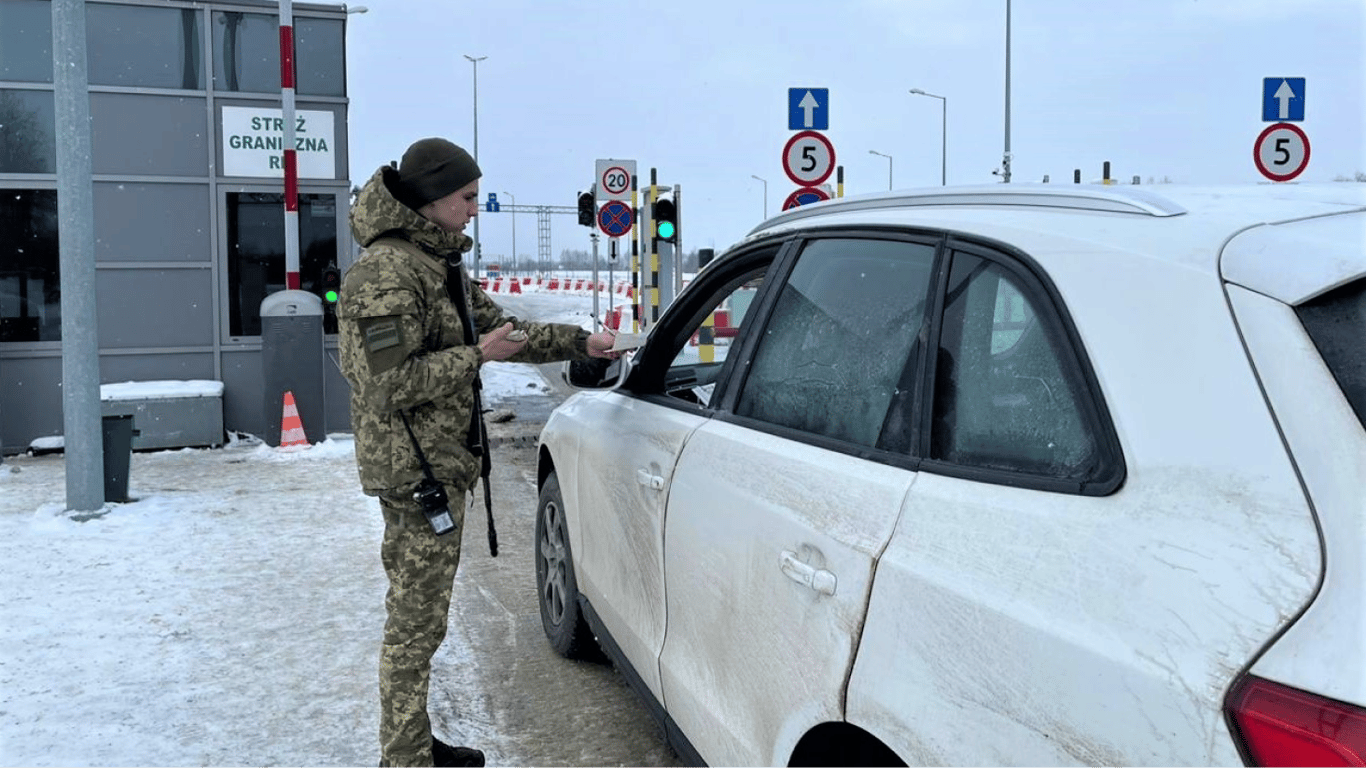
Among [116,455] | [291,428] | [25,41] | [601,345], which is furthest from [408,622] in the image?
[25,41]

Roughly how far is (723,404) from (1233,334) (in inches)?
61.0

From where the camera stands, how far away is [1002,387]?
1959 mm

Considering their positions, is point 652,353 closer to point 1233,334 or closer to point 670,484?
point 670,484

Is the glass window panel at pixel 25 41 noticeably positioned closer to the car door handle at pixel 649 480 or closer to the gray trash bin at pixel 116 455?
the gray trash bin at pixel 116 455

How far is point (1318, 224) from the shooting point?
166cm

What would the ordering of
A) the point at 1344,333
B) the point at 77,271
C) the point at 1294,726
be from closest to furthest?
the point at 1294,726, the point at 1344,333, the point at 77,271

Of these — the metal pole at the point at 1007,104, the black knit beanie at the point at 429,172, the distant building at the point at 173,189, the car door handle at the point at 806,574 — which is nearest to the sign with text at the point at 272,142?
the distant building at the point at 173,189

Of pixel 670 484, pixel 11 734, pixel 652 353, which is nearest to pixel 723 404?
pixel 670 484

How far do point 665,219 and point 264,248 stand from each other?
15.9 ft

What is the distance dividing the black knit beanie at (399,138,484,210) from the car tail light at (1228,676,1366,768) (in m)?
2.58

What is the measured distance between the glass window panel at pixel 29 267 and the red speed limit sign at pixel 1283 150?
11758mm

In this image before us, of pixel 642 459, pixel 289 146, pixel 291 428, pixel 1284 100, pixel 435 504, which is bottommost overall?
pixel 291 428

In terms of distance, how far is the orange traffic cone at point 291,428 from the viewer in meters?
9.38

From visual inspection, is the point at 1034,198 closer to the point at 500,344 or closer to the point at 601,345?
the point at 500,344
